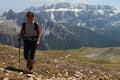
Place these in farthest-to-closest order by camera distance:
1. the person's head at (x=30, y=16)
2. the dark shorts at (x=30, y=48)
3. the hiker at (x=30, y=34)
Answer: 1. the dark shorts at (x=30, y=48)
2. the hiker at (x=30, y=34)
3. the person's head at (x=30, y=16)

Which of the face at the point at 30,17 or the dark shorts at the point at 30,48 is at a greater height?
the face at the point at 30,17

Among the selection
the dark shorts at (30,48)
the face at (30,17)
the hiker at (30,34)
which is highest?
the face at (30,17)

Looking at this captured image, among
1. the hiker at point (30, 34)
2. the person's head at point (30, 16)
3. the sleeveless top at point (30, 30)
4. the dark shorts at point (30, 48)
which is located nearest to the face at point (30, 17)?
the person's head at point (30, 16)

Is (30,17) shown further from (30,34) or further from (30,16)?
(30,34)

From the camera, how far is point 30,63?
20.5 m

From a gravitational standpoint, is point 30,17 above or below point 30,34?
above

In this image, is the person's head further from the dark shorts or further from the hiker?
the dark shorts

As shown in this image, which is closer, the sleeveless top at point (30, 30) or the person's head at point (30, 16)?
the person's head at point (30, 16)

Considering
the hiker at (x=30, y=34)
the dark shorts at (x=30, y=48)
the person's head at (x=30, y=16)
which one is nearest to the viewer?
the person's head at (x=30, y=16)

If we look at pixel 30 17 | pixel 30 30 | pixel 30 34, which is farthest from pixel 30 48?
pixel 30 17

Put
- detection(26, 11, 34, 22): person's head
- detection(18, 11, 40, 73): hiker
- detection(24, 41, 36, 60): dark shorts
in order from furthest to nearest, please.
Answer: detection(24, 41, 36, 60): dark shorts < detection(18, 11, 40, 73): hiker < detection(26, 11, 34, 22): person's head

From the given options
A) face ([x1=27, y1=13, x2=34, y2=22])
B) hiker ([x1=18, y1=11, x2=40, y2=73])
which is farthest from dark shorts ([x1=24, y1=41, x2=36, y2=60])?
face ([x1=27, y1=13, x2=34, y2=22])

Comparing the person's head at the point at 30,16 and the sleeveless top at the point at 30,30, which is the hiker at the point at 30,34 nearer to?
the sleeveless top at the point at 30,30

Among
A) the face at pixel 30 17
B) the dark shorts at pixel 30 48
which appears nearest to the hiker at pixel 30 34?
the dark shorts at pixel 30 48
